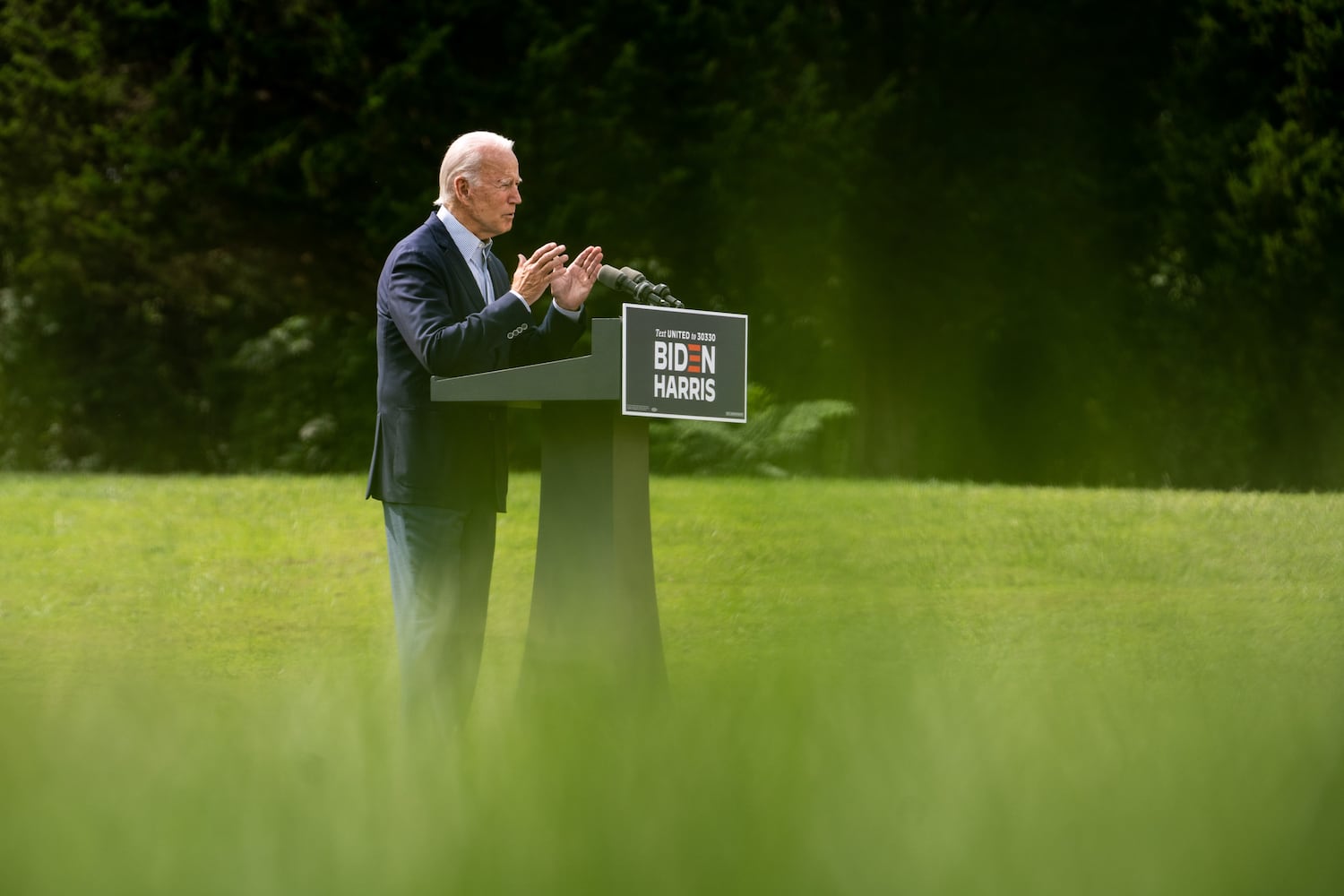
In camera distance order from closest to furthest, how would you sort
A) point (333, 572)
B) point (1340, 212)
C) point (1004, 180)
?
point (333, 572), point (1340, 212), point (1004, 180)

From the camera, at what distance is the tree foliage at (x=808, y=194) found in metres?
19.8

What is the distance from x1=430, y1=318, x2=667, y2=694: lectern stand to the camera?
201 inches

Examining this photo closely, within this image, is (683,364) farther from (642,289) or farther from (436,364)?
(436,364)

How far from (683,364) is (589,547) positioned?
0.79 m

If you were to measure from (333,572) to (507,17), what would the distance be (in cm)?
1145

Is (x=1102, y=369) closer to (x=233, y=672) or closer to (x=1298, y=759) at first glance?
(x=233, y=672)

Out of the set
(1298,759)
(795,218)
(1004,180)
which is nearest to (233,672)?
(1298,759)

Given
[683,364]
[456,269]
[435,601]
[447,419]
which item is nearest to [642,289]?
[683,364]

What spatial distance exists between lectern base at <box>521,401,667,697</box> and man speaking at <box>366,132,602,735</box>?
0.74 ft

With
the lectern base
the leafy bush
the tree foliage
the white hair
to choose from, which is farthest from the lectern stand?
the tree foliage

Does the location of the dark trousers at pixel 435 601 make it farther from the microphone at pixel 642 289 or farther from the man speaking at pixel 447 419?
the microphone at pixel 642 289

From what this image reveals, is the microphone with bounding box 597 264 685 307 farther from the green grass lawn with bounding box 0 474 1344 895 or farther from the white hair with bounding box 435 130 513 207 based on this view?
the green grass lawn with bounding box 0 474 1344 895

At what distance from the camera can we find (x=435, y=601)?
5.16 m

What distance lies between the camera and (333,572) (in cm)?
1155
